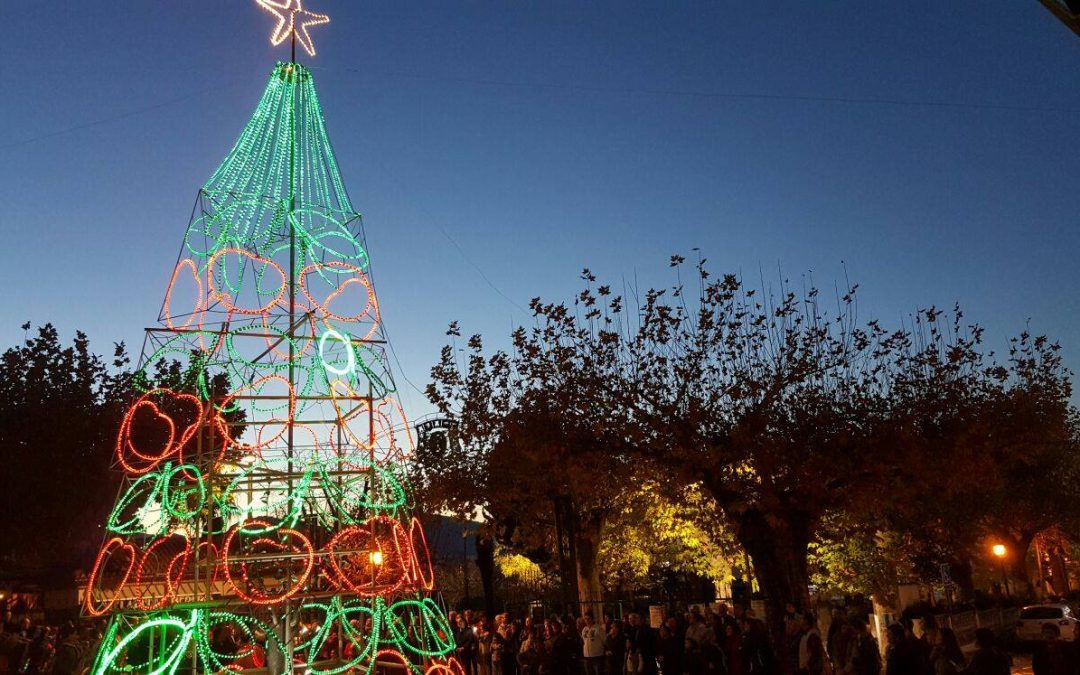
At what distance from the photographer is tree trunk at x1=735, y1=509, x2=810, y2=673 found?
15.0 metres

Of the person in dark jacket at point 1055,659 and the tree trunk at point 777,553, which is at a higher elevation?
the tree trunk at point 777,553

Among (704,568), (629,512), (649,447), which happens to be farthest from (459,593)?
(649,447)

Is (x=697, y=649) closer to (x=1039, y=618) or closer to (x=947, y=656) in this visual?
(x=947, y=656)

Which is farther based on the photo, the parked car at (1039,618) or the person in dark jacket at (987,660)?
the parked car at (1039,618)

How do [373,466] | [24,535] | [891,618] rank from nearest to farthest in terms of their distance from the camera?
1. [373,466]
2. [891,618]
3. [24,535]

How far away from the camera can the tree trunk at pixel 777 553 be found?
49.3 feet

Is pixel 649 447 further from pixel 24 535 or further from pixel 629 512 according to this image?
pixel 24 535

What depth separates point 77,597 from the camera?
2881 cm

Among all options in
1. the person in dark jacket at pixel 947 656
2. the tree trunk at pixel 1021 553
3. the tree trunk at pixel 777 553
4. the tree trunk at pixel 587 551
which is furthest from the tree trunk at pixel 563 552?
the tree trunk at pixel 1021 553

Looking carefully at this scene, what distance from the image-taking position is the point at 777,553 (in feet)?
50.2

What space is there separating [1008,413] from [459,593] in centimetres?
3715

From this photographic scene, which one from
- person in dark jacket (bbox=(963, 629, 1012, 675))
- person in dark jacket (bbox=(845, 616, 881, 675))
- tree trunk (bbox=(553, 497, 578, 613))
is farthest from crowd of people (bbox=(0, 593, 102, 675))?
person in dark jacket (bbox=(963, 629, 1012, 675))

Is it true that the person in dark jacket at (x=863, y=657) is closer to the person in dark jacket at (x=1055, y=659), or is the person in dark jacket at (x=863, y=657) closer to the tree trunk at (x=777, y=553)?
the person in dark jacket at (x=1055, y=659)

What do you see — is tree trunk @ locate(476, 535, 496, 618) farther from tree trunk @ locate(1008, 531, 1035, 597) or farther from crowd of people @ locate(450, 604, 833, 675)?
tree trunk @ locate(1008, 531, 1035, 597)
